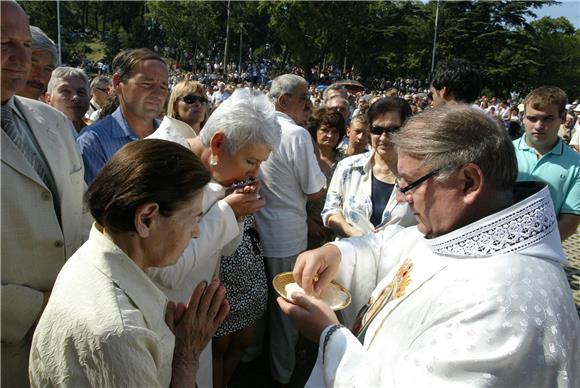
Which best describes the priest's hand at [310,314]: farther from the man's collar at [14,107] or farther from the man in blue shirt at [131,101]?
the man in blue shirt at [131,101]

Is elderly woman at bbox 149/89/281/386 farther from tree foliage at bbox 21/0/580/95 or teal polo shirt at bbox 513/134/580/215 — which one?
tree foliage at bbox 21/0/580/95

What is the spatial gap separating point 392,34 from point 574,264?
160 feet

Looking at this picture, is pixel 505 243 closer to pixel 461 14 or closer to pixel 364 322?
pixel 364 322

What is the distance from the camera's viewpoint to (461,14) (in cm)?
4775

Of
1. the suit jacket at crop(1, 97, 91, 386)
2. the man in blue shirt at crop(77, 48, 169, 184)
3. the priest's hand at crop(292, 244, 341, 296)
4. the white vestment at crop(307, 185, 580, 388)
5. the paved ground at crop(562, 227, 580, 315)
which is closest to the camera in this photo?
the white vestment at crop(307, 185, 580, 388)

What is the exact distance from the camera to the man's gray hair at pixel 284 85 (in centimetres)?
427

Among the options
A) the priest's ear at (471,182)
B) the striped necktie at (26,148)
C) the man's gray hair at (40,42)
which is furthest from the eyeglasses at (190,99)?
the priest's ear at (471,182)

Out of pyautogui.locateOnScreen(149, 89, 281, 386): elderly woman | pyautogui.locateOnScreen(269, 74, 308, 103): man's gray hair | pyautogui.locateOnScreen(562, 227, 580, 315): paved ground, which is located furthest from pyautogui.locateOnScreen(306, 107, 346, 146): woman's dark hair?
pyautogui.locateOnScreen(562, 227, 580, 315): paved ground

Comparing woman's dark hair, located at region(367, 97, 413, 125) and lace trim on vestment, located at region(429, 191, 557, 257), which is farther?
woman's dark hair, located at region(367, 97, 413, 125)

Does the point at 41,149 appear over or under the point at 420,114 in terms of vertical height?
under

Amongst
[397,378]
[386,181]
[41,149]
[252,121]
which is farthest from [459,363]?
[386,181]

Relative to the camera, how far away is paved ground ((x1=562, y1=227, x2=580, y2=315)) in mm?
5543

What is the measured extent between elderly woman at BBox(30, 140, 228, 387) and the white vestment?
1.78 feet

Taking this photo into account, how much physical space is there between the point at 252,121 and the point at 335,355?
52.4 inches
